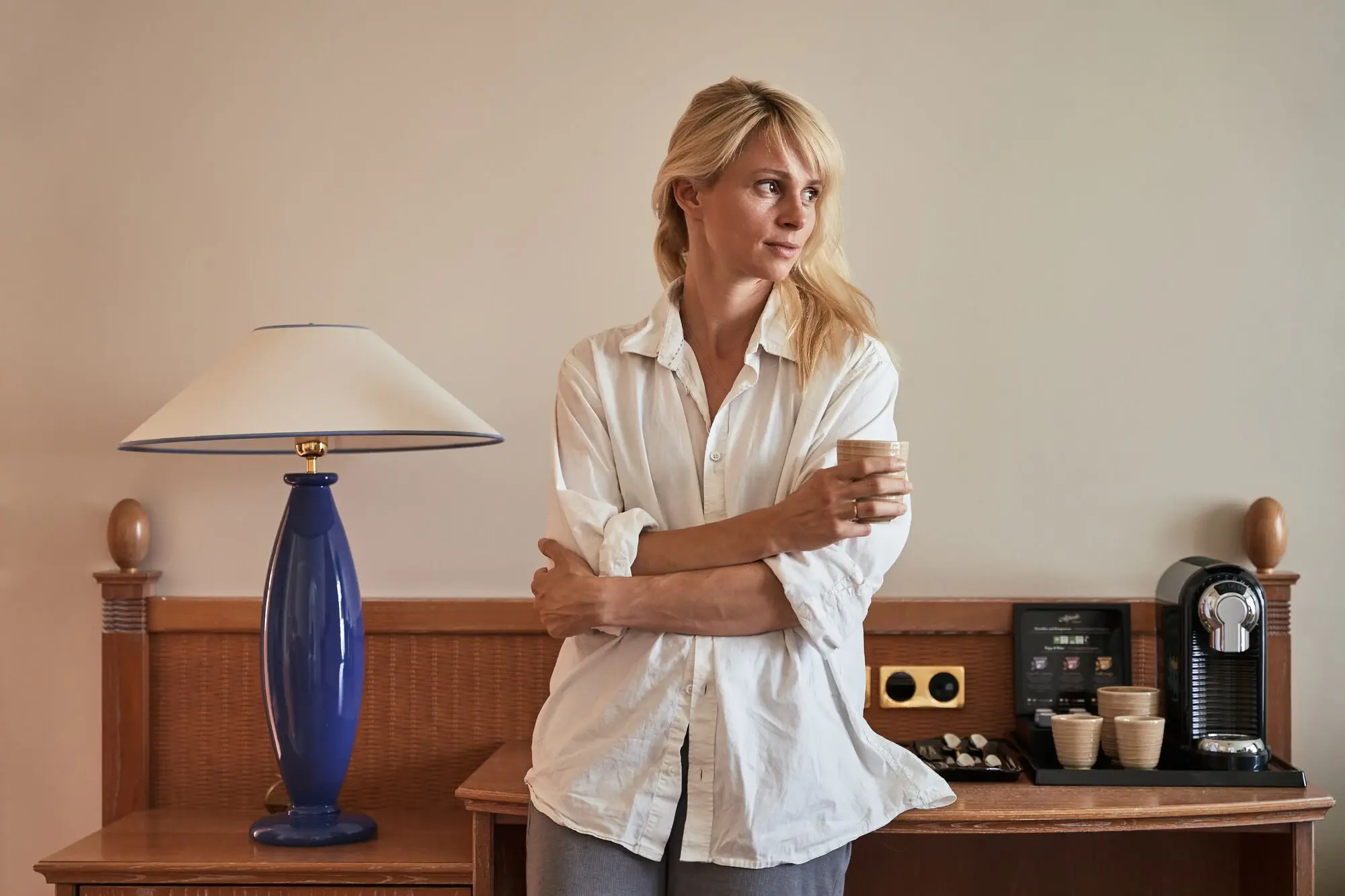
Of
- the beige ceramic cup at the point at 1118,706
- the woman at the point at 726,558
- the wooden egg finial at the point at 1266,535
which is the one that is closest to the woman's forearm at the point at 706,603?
the woman at the point at 726,558

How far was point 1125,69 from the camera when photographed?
6.89ft

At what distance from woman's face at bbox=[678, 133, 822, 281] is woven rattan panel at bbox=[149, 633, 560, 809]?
0.86 m

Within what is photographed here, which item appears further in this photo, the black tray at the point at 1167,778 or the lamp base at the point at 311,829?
the lamp base at the point at 311,829

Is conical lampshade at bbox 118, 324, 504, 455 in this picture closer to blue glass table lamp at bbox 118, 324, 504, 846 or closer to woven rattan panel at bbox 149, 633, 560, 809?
blue glass table lamp at bbox 118, 324, 504, 846

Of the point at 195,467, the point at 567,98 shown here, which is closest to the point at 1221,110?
the point at 567,98

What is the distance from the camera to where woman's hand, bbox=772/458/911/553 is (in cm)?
137

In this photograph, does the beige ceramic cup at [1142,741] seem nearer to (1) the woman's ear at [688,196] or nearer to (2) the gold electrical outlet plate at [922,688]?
(2) the gold electrical outlet plate at [922,688]

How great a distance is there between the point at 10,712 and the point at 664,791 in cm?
139

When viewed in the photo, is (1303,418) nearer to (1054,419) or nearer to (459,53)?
(1054,419)

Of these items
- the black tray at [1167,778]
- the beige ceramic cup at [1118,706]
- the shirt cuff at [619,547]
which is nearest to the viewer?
the shirt cuff at [619,547]

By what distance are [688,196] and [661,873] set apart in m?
0.85

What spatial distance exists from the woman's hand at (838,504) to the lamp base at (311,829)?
87 centimetres

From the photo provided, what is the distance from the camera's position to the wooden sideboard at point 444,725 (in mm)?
2010

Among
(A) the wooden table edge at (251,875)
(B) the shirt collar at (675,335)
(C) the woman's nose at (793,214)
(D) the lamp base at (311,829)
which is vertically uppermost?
(C) the woman's nose at (793,214)
